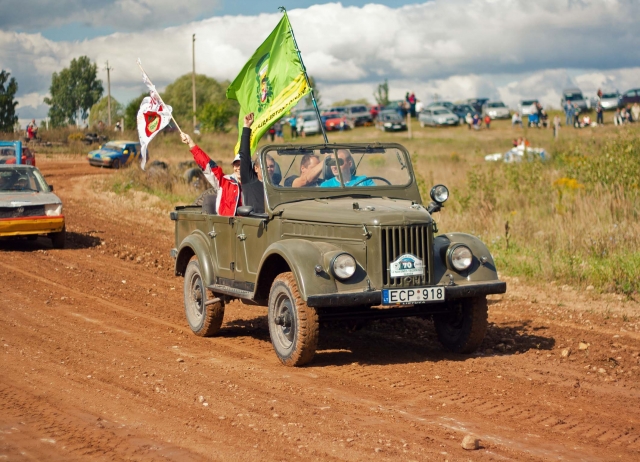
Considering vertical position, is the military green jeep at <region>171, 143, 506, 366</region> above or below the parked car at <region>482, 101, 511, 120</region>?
below

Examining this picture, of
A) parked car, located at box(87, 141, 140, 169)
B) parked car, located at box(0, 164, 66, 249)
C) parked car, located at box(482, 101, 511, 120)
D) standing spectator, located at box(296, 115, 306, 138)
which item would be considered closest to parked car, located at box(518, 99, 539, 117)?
parked car, located at box(482, 101, 511, 120)

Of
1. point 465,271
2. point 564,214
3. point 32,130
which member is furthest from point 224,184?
point 32,130

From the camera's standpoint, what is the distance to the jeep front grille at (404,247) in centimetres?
692

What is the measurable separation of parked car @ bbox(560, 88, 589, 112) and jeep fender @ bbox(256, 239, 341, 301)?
51927 mm

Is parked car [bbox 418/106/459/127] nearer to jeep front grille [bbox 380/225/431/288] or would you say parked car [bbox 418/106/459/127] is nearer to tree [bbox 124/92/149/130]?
tree [bbox 124/92/149/130]

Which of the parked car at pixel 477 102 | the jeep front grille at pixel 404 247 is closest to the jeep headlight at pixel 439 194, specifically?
the jeep front grille at pixel 404 247

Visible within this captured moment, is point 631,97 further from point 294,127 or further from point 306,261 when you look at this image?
point 306,261

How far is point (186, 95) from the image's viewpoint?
88000 millimetres

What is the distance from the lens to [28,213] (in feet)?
49.4

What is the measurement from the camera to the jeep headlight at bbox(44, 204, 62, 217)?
15.2 meters

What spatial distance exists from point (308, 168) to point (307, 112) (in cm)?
4896

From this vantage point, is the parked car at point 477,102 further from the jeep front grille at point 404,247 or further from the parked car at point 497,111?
the jeep front grille at point 404,247

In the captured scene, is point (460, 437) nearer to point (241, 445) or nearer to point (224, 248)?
point (241, 445)

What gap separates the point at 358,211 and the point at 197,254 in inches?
95.9
